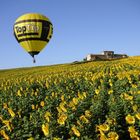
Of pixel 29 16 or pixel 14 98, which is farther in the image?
pixel 29 16

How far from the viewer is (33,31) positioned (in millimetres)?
30281

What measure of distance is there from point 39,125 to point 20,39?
18617 millimetres

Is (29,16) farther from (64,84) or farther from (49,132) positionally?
(49,132)

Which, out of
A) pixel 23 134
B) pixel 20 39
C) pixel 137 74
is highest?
pixel 20 39

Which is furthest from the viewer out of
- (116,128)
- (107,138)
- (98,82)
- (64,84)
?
(64,84)

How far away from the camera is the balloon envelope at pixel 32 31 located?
30.4 m

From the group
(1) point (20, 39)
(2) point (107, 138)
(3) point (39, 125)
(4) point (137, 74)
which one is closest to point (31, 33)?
(1) point (20, 39)

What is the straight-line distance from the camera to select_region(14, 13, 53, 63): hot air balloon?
30375 mm

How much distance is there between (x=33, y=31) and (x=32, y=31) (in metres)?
0.08

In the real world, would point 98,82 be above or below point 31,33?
below

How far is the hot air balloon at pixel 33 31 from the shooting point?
30.4 m

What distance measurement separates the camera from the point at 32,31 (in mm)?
30312

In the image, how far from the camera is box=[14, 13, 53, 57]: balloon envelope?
30375 millimetres

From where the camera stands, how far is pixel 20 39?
31.2 meters
